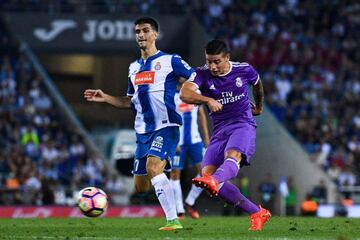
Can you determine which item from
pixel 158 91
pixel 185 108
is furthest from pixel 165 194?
pixel 185 108

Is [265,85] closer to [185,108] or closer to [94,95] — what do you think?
[185,108]

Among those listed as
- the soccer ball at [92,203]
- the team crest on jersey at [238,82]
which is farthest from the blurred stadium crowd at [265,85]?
the team crest on jersey at [238,82]

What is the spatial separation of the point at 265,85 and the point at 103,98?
20.8 metres

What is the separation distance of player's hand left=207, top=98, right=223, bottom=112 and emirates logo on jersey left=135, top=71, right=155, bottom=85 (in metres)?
1.65

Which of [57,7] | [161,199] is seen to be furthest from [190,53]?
[161,199]

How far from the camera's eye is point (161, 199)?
13.4 metres

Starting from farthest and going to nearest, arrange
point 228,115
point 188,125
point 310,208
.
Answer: point 310,208, point 188,125, point 228,115

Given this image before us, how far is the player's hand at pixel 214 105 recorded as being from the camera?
40.3 ft

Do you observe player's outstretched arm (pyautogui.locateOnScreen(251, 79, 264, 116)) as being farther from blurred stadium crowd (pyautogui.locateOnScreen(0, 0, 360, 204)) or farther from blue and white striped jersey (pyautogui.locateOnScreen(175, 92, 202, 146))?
blurred stadium crowd (pyautogui.locateOnScreen(0, 0, 360, 204))

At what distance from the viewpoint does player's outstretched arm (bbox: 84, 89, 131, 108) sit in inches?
550

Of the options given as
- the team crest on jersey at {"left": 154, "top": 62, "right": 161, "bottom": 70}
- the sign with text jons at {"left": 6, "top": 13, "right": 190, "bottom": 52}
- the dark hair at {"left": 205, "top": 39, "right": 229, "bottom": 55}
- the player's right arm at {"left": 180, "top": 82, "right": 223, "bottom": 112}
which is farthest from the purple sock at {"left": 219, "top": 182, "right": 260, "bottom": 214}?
the sign with text jons at {"left": 6, "top": 13, "right": 190, "bottom": 52}

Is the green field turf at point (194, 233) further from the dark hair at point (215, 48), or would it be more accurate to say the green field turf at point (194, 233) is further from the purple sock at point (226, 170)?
the dark hair at point (215, 48)

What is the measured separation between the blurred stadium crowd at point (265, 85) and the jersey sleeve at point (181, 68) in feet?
48.8

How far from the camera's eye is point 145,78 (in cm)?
1394
